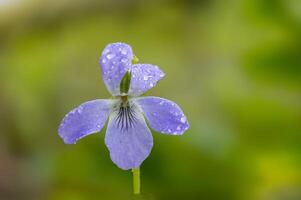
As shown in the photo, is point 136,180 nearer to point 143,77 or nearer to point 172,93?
point 143,77

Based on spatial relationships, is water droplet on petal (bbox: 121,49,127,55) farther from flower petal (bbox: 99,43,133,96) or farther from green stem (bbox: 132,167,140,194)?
green stem (bbox: 132,167,140,194)

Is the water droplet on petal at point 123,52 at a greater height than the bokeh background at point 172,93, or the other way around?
the water droplet on petal at point 123,52

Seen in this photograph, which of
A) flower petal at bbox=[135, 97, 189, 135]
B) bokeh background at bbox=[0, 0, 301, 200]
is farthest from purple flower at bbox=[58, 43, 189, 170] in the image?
bokeh background at bbox=[0, 0, 301, 200]

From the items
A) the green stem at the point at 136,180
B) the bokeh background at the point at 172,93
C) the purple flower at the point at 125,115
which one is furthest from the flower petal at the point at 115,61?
the bokeh background at the point at 172,93

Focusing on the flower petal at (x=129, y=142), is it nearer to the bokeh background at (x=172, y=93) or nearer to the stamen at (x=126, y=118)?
the stamen at (x=126, y=118)

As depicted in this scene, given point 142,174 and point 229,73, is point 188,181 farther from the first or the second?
point 229,73

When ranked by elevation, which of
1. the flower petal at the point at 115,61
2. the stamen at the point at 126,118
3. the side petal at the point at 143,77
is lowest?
the stamen at the point at 126,118
